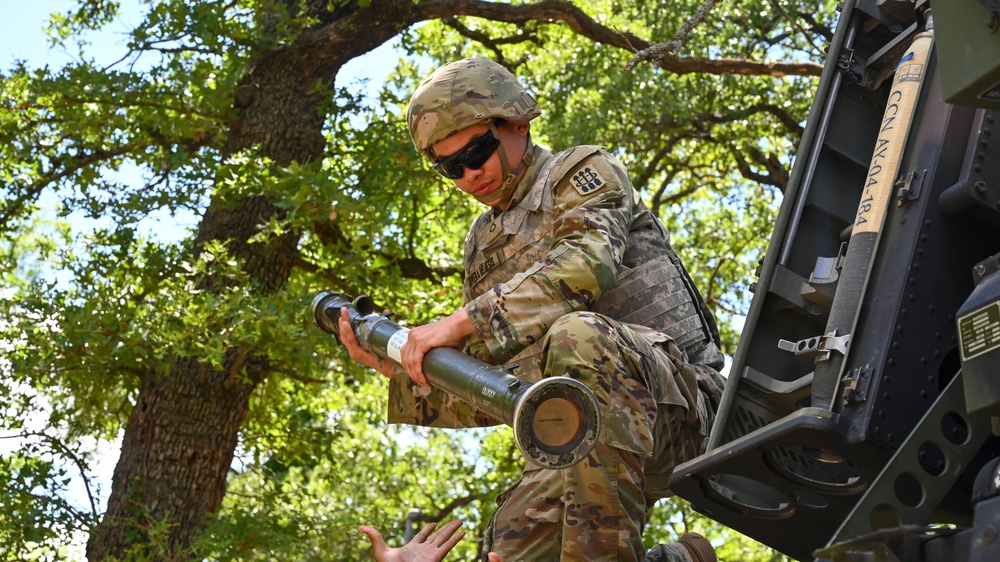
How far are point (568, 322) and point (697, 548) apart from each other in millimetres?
1136

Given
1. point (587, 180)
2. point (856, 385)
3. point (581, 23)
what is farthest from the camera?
point (581, 23)

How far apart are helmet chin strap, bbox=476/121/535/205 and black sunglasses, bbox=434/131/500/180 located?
0.09 ft

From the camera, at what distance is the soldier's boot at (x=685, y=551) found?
4.23m

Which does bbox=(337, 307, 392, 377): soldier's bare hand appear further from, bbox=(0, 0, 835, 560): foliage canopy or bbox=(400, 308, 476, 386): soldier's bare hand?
bbox=(0, 0, 835, 560): foliage canopy

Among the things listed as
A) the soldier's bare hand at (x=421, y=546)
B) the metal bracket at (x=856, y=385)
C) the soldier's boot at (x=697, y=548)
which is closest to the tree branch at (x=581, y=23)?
the soldier's boot at (x=697, y=548)

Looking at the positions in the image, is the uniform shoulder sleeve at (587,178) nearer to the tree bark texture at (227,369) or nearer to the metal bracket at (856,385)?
the metal bracket at (856,385)

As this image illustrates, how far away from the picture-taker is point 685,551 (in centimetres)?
443

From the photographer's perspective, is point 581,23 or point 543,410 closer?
point 543,410

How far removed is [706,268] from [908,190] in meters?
9.32

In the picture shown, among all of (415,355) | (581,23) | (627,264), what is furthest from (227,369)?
(415,355)

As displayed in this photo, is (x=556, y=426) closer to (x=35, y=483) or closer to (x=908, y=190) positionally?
(x=908, y=190)

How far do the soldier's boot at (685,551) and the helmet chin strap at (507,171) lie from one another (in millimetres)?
1299

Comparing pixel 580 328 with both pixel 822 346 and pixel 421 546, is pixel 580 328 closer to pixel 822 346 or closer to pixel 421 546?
pixel 822 346

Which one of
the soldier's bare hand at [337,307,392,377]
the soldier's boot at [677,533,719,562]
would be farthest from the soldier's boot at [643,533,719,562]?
the soldier's bare hand at [337,307,392,377]
